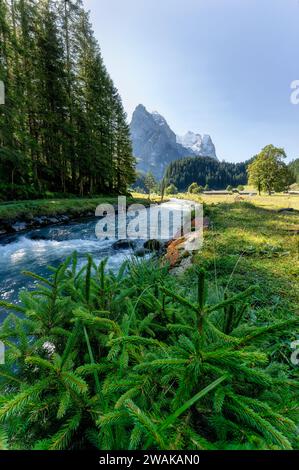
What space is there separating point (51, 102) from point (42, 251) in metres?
19.5

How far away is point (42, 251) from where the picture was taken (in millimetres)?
8742

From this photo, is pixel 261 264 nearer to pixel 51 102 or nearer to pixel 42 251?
pixel 42 251

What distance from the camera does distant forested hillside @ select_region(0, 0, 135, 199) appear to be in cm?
1583

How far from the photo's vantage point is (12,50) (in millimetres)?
16125

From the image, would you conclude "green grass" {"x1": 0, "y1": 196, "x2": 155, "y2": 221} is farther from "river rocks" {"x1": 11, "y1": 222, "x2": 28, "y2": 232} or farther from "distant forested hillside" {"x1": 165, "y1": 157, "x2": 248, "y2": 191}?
"distant forested hillside" {"x1": 165, "y1": 157, "x2": 248, "y2": 191}

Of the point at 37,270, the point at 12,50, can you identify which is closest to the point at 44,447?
the point at 37,270

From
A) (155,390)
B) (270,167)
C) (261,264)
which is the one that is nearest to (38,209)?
(261,264)

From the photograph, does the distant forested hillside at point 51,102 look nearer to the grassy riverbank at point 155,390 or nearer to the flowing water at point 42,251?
the flowing water at point 42,251

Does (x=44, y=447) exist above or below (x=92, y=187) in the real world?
below

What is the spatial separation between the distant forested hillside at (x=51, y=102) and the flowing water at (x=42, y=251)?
7.18m

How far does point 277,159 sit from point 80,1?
Answer: 33031mm

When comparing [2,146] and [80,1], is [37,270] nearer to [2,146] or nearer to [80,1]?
[2,146]

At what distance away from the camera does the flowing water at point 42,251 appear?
609cm
